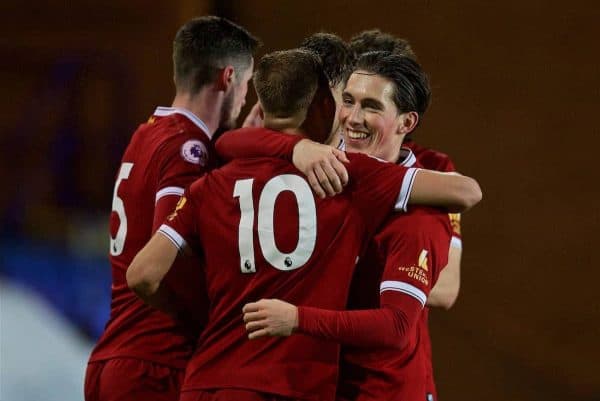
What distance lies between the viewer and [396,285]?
2.08m

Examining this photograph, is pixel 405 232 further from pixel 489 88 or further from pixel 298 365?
pixel 489 88

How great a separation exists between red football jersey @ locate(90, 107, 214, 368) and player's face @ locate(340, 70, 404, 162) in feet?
1.97

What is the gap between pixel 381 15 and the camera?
4.18 metres

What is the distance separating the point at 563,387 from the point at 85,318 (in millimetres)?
2305

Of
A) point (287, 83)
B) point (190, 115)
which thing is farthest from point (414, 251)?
point (190, 115)

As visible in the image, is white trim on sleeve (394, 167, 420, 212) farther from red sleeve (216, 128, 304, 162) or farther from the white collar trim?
the white collar trim

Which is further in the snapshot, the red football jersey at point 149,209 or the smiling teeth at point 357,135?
the red football jersey at point 149,209

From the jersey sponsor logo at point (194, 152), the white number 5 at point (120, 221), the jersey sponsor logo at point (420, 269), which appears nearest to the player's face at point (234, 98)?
Result: the jersey sponsor logo at point (194, 152)

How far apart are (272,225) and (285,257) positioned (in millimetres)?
81

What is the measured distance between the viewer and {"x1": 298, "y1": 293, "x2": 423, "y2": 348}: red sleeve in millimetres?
2016

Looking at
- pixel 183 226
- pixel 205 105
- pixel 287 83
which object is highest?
pixel 287 83

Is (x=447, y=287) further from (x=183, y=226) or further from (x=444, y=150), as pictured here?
(x=444, y=150)

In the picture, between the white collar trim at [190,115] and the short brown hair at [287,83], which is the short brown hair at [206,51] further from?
the short brown hair at [287,83]

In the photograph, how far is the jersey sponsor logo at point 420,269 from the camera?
2.09m
